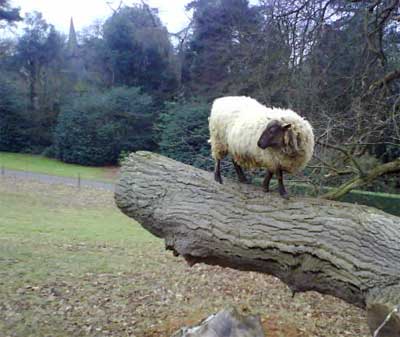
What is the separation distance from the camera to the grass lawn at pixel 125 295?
19.2ft

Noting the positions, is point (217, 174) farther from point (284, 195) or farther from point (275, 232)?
point (275, 232)

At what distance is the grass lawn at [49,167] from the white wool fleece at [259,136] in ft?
71.3

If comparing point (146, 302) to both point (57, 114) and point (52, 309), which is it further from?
point (57, 114)

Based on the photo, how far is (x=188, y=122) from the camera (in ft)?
77.6

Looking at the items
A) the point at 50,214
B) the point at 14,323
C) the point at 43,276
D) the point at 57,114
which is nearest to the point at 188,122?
the point at 50,214

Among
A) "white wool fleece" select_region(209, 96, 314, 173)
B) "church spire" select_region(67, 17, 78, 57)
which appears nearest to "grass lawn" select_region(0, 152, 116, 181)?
"church spire" select_region(67, 17, 78, 57)

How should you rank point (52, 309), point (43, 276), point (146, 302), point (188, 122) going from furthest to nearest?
point (188, 122), point (43, 276), point (146, 302), point (52, 309)

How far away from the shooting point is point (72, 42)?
3616 cm

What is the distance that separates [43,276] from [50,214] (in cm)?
808

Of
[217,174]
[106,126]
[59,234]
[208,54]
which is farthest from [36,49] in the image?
[217,174]

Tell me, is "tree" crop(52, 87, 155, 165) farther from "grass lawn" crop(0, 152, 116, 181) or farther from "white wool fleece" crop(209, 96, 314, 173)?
"white wool fleece" crop(209, 96, 314, 173)

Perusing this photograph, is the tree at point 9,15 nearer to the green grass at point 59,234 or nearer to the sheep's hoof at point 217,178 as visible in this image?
the green grass at point 59,234

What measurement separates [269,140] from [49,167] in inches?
1056

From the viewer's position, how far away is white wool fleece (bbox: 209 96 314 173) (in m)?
3.84
